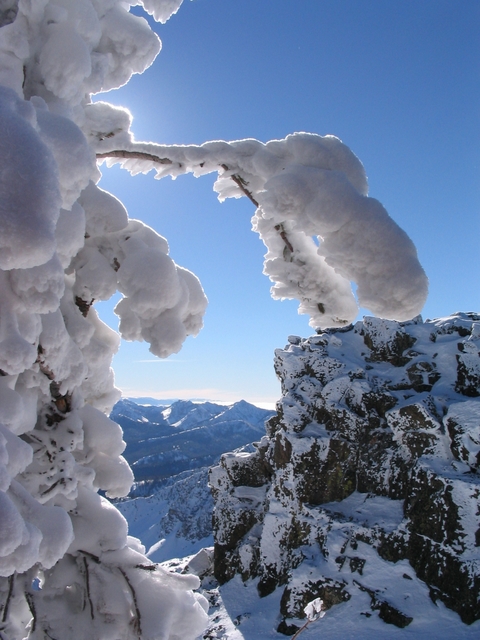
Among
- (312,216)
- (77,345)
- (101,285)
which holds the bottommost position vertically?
(77,345)

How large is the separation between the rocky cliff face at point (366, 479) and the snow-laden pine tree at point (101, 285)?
81.8 ft

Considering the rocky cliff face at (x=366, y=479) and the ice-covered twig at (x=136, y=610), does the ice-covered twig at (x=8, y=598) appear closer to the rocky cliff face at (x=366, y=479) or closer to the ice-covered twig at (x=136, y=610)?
the ice-covered twig at (x=136, y=610)

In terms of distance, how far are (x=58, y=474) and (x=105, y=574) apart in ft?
2.98

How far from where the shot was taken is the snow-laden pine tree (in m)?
2.25

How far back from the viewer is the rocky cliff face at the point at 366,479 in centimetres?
2347

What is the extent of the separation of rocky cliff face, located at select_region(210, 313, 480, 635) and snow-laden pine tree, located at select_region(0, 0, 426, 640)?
24.9 metres

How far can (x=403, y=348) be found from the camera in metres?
33.0

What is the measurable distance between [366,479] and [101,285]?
1176 inches

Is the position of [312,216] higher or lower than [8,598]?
higher

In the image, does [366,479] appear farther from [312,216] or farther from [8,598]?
[312,216]

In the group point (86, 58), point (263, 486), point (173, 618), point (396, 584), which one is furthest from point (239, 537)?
point (86, 58)

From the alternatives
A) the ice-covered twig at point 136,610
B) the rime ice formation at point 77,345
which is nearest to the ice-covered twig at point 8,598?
the rime ice formation at point 77,345

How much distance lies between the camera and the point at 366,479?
94.0 feet

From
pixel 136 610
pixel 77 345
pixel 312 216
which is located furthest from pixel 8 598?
pixel 312 216
